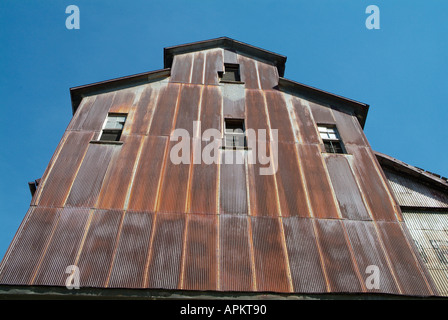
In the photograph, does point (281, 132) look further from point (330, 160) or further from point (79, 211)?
point (79, 211)

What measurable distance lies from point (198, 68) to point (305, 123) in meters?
5.68

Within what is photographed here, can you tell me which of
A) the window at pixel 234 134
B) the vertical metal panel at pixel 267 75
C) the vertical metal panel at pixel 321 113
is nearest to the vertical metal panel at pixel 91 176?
the window at pixel 234 134

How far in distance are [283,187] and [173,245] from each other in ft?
11.9

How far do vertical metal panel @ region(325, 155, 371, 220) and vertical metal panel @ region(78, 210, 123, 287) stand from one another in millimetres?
6310

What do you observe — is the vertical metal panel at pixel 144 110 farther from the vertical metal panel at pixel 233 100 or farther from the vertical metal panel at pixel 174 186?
the vertical metal panel at pixel 233 100

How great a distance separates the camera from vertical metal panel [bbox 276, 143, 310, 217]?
818cm

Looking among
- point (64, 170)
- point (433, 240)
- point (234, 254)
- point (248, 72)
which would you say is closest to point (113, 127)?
point (64, 170)

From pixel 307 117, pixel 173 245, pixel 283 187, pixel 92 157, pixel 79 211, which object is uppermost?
pixel 307 117

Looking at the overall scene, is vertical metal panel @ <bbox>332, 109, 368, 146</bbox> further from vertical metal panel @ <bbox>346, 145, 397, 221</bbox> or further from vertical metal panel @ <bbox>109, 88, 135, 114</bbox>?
vertical metal panel @ <bbox>109, 88, 135, 114</bbox>

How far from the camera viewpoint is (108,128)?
10320mm

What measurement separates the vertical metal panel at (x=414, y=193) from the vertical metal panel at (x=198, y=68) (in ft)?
28.6

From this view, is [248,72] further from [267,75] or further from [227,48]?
[227,48]

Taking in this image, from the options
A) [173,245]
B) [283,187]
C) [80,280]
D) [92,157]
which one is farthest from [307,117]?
[80,280]

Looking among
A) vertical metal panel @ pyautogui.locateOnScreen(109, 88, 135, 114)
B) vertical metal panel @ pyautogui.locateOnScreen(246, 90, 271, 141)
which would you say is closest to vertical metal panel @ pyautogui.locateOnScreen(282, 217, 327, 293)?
vertical metal panel @ pyautogui.locateOnScreen(246, 90, 271, 141)
